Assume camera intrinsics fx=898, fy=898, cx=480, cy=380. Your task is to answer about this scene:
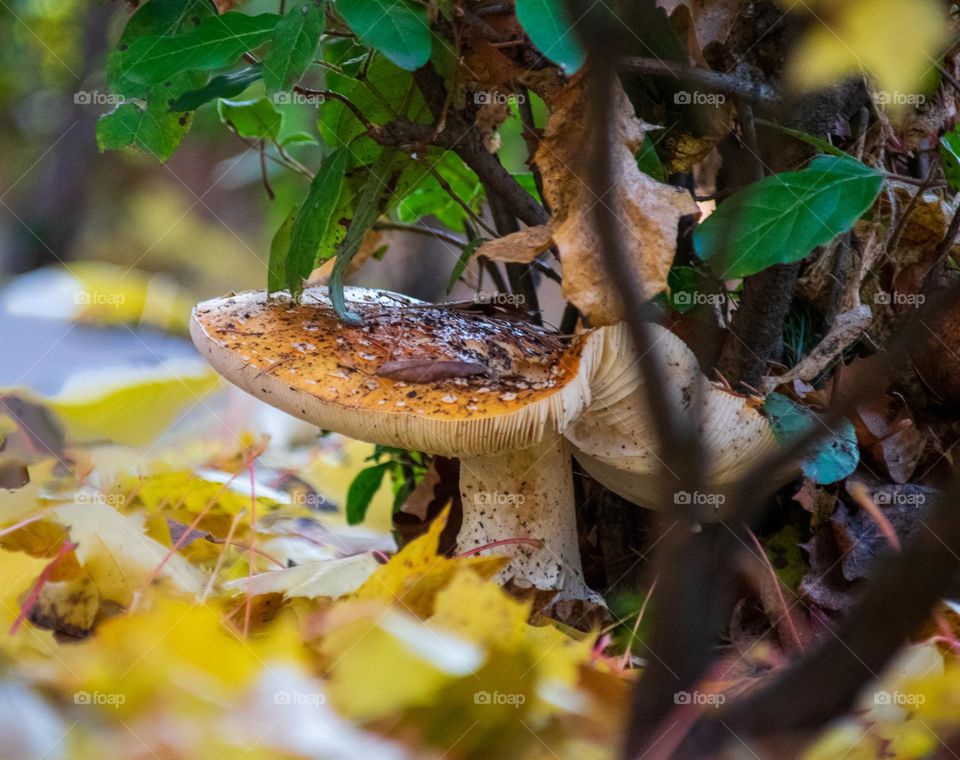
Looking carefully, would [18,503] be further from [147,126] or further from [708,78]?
[708,78]

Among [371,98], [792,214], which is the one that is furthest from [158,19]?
[792,214]

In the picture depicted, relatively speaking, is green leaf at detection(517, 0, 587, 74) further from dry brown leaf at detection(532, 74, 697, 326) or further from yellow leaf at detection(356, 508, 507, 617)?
yellow leaf at detection(356, 508, 507, 617)

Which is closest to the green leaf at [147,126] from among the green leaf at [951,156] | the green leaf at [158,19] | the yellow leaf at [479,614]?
the green leaf at [158,19]

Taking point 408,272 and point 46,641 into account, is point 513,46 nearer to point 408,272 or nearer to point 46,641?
point 46,641

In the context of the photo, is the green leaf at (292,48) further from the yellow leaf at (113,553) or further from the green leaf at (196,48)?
the yellow leaf at (113,553)

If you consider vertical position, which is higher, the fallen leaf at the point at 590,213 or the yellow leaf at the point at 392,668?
the fallen leaf at the point at 590,213

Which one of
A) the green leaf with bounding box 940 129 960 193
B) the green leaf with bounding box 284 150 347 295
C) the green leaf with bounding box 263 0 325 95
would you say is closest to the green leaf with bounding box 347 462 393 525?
the green leaf with bounding box 284 150 347 295
